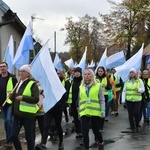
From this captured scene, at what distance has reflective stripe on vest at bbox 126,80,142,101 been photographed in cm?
1143

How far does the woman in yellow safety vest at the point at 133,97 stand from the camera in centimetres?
1141

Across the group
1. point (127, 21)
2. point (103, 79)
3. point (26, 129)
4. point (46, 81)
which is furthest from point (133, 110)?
point (127, 21)

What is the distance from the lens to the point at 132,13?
1684 inches

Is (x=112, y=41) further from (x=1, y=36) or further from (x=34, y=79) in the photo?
(x=34, y=79)

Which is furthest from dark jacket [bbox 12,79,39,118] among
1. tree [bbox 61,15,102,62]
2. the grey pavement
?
tree [bbox 61,15,102,62]

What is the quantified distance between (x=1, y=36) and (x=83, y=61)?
926cm

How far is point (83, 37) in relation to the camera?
2530 inches

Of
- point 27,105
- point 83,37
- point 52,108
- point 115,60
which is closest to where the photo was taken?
point 27,105

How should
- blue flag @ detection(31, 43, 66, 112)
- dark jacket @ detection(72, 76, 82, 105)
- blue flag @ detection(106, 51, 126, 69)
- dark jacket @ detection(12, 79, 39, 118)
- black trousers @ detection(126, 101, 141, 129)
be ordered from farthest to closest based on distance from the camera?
blue flag @ detection(106, 51, 126, 69) → black trousers @ detection(126, 101, 141, 129) → dark jacket @ detection(72, 76, 82, 105) → blue flag @ detection(31, 43, 66, 112) → dark jacket @ detection(12, 79, 39, 118)

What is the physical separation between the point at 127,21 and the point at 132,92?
105ft

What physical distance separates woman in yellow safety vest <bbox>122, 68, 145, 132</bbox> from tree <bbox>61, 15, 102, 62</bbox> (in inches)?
1986

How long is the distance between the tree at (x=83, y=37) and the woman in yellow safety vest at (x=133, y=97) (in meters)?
50.4

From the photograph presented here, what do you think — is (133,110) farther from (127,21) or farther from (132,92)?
(127,21)

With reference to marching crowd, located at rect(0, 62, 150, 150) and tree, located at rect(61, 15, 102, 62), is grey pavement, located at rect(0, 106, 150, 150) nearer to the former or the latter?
marching crowd, located at rect(0, 62, 150, 150)
